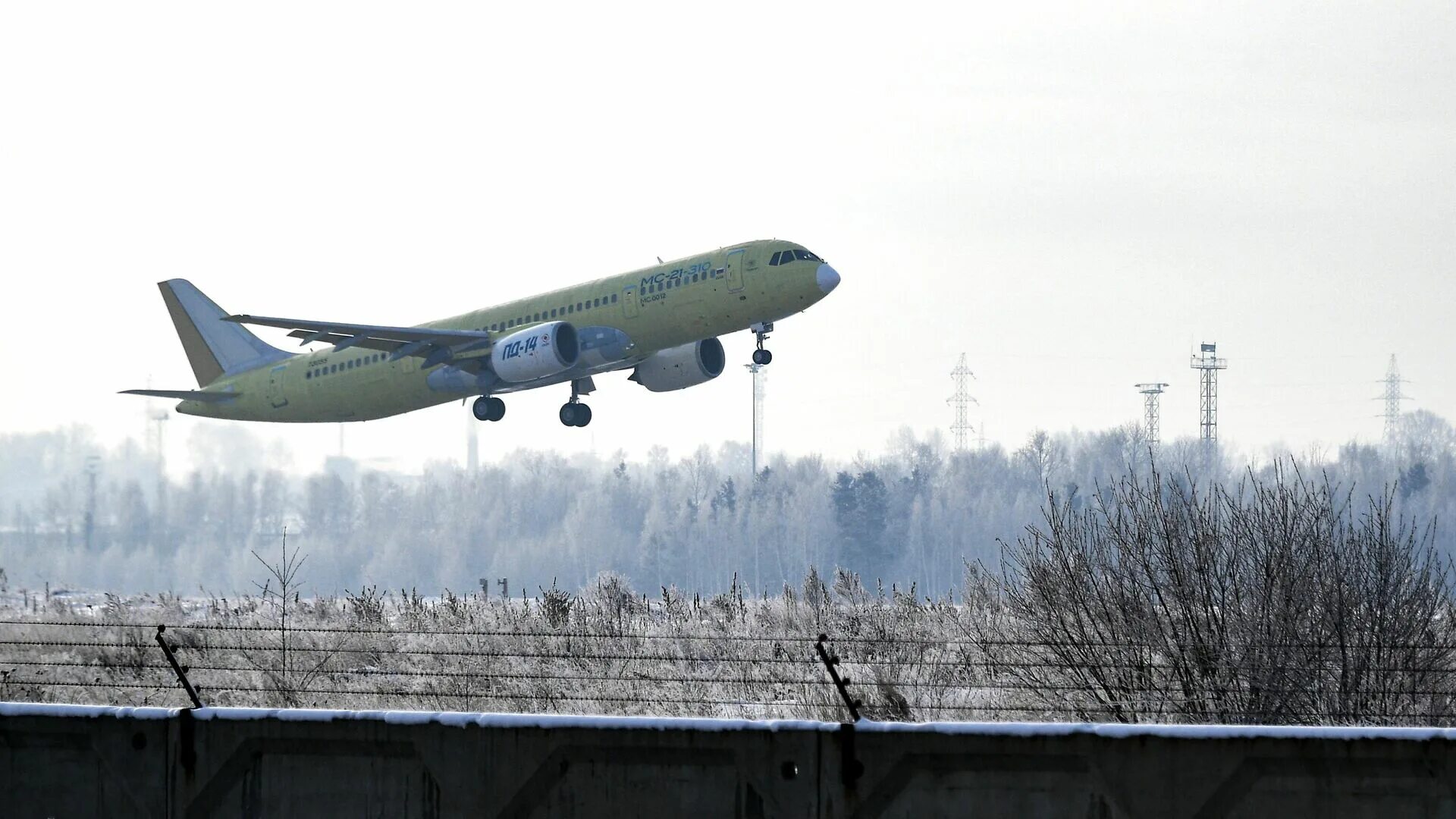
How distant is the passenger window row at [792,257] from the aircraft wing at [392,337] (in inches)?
410

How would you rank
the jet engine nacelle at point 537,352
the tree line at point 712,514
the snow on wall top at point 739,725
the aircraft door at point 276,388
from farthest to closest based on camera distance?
the tree line at point 712,514 → the aircraft door at point 276,388 → the jet engine nacelle at point 537,352 → the snow on wall top at point 739,725

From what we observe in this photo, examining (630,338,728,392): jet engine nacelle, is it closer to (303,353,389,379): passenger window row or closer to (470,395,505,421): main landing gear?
(470,395,505,421): main landing gear

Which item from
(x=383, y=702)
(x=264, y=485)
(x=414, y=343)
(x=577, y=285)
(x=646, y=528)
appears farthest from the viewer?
(x=646, y=528)

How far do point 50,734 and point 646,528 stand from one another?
12725cm

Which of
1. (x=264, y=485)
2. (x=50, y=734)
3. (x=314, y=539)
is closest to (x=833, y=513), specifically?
(x=314, y=539)

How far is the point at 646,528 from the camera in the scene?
139 meters

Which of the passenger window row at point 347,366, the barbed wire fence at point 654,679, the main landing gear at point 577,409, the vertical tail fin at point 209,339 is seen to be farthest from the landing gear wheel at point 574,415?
the barbed wire fence at point 654,679

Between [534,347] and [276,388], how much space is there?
14.7m

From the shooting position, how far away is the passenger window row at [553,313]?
146 ft

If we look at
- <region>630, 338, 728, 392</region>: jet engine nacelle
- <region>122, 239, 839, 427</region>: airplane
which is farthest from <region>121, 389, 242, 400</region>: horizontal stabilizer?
<region>630, 338, 728, 392</region>: jet engine nacelle

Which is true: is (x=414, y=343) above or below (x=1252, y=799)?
above

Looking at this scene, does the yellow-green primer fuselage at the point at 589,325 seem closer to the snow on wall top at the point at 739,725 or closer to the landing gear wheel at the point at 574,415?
the landing gear wheel at the point at 574,415

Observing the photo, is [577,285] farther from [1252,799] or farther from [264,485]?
[264,485]

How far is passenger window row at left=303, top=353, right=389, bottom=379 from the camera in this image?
5162 cm
